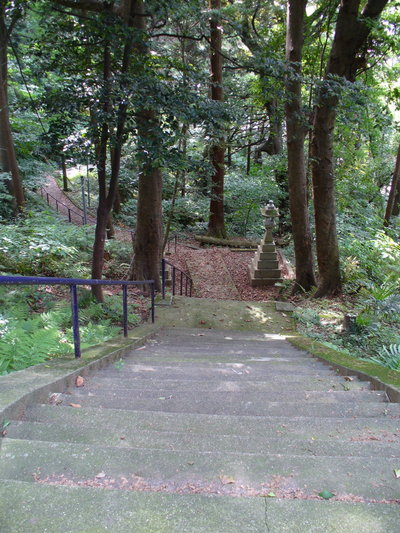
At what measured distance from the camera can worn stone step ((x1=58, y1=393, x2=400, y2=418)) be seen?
8.75 ft

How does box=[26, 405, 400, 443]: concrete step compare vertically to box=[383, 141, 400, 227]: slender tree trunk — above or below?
below

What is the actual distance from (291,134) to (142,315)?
19.0 feet

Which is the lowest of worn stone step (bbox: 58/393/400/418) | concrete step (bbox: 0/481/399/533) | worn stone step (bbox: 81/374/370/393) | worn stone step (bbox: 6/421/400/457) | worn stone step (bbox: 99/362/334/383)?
worn stone step (bbox: 99/362/334/383)

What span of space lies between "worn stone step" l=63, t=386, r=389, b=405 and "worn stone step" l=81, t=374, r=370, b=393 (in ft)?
0.27

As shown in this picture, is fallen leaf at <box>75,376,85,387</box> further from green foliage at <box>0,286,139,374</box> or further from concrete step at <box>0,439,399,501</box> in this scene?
concrete step at <box>0,439,399,501</box>

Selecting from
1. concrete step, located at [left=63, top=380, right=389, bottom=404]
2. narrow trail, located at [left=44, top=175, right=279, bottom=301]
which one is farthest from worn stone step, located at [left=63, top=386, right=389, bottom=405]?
narrow trail, located at [left=44, top=175, right=279, bottom=301]

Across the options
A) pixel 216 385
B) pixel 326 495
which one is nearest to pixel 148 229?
pixel 216 385

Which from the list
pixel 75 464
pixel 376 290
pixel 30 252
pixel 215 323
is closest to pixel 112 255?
pixel 30 252

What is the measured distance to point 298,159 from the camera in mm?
9742

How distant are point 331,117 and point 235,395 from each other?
7.66m

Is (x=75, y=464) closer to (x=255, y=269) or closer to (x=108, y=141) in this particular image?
(x=108, y=141)

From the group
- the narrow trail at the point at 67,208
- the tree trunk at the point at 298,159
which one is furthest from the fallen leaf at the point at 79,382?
the narrow trail at the point at 67,208

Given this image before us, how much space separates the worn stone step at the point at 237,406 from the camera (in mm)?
2666

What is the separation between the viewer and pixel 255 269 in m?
12.5
